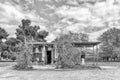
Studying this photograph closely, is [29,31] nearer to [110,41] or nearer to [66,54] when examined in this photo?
[66,54]

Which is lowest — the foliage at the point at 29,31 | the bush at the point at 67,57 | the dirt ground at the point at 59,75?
the dirt ground at the point at 59,75

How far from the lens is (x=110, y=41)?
1125 inches

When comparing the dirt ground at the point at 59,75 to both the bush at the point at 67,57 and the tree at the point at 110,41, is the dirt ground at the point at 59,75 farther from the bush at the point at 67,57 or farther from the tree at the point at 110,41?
the tree at the point at 110,41

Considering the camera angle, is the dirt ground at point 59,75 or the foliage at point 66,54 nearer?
the dirt ground at point 59,75

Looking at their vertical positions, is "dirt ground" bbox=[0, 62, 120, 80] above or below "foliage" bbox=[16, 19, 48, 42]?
below

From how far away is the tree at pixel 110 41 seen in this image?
27.3 meters

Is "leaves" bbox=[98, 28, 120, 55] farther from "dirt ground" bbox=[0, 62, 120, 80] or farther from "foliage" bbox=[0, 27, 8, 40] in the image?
"foliage" bbox=[0, 27, 8, 40]

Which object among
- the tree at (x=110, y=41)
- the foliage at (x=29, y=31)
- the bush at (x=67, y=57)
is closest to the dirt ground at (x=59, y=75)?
the bush at (x=67, y=57)

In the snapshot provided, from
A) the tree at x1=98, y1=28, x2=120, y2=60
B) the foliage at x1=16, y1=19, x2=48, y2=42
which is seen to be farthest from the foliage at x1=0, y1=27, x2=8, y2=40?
the tree at x1=98, y1=28, x2=120, y2=60

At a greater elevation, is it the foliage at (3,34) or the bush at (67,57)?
the foliage at (3,34)

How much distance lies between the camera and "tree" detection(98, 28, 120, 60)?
89.5 feet

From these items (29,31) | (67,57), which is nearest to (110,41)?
(29,31)

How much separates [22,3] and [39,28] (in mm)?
14104

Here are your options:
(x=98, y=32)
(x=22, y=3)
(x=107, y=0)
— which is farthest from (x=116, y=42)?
(x=22, y=3)
